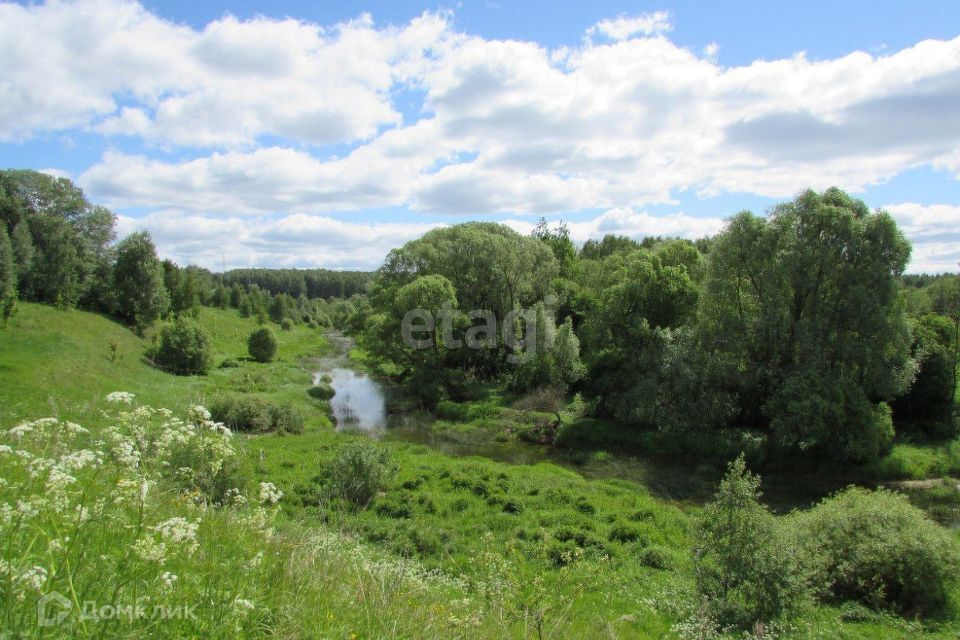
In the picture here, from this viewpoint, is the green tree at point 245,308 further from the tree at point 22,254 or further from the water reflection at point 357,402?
the tree at point 22,254

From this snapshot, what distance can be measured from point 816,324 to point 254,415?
27811 millimetres

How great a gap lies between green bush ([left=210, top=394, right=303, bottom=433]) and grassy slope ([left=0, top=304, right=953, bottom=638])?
53.6 inches

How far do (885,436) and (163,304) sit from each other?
53.2 m

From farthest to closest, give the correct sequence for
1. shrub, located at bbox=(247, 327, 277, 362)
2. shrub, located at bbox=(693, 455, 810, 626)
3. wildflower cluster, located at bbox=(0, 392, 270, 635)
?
shrub, located at bbox=(247, 327, 277, 362) → shrub, located at bbox=(693, 455, 810, 626) → wildflower cluster, located at bbox=(0, 392, 270, 635)

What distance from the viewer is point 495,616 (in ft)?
17.2

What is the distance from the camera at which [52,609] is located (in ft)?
9.26

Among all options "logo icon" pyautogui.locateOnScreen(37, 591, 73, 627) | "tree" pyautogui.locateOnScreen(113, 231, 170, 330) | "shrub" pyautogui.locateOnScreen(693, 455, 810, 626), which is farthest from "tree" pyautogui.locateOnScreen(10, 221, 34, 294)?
"logo icon" pyautogui.locateOnScreen(37, 591, 73, 627)

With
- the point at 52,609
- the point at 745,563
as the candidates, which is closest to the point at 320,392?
the point at 745,563

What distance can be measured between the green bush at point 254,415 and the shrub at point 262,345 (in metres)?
22.7

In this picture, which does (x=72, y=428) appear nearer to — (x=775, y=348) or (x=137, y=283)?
(x=775, y=348)

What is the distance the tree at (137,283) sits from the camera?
154ft

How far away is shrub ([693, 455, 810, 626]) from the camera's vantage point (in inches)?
420

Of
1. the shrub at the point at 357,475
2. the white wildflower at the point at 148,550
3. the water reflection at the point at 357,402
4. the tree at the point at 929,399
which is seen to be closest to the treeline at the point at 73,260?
the water reflection at the point at 357,402

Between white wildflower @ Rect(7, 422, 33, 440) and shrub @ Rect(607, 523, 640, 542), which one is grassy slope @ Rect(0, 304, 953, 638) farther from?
white wildflower @ Rect(7, 422, 33, 440)
